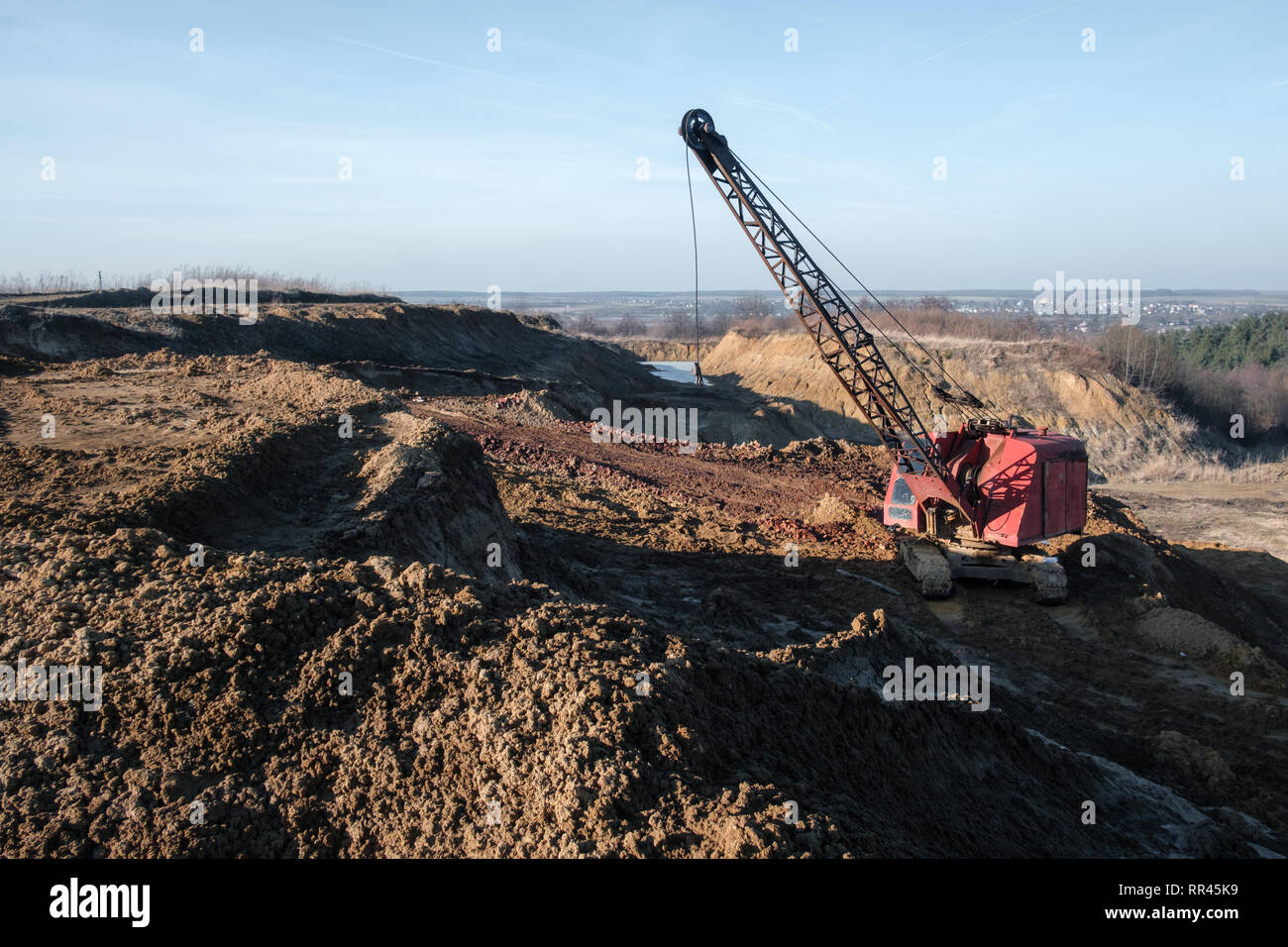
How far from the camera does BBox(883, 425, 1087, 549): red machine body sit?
42.7 feet

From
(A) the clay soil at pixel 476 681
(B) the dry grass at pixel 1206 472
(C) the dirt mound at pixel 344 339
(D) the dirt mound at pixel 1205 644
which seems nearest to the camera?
(A) the clay soil at pixel 476 681

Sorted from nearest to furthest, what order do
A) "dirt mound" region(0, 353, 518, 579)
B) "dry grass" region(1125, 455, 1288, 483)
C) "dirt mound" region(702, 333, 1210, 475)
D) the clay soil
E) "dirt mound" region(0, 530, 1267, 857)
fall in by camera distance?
1. "dirt mound" region(0, 530, 1267, 857)
2. the clay soil
3. "dirt mound" region(0, 353, 518, 579)
4. "dry grass" region(1125, 455, 1288, 483)
5. "dirt mound" region(702, 333, 1210, 475)

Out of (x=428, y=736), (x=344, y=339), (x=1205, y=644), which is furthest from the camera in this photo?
(x=344, y=339)

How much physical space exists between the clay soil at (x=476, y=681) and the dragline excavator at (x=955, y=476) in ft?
2.28

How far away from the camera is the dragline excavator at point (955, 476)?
518 inches

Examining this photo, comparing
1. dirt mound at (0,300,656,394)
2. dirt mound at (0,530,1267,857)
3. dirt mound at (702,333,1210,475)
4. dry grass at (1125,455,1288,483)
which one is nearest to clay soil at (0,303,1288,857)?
dirt mound at (0,530,1267,857)

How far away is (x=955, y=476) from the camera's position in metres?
13.6

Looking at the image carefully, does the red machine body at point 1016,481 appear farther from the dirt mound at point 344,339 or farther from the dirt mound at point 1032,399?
the dirt mound at point 1032,399

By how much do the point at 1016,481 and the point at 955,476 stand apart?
37.2 inches

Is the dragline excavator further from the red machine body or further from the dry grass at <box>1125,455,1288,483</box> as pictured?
the dry grass at <box>1125,455,1288,483</box>

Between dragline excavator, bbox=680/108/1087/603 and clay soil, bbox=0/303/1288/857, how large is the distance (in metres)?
0.70

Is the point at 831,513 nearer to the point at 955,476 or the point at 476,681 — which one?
the point at 955,476

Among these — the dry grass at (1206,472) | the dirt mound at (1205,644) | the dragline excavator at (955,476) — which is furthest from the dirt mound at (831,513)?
the dry grass at (1206,472)

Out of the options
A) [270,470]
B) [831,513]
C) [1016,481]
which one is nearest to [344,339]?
[831,513]
